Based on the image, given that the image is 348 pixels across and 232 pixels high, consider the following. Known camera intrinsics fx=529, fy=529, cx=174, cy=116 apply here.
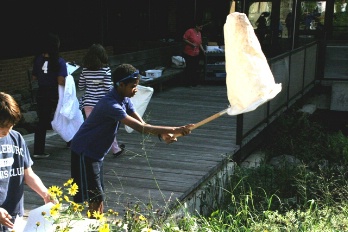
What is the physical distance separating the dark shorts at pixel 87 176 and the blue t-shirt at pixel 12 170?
3.45ft

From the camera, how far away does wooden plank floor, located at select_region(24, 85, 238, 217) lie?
5.66 metres

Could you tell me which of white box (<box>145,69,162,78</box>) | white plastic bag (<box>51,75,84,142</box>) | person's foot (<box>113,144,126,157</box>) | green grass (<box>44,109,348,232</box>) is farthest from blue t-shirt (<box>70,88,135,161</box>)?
white box (<box>145,69,162,78</box>)

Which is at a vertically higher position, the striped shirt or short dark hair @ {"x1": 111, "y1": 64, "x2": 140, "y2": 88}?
short dark hair @ {"x1": 111, "y1": 64, "x2": 140, "y2": 88}

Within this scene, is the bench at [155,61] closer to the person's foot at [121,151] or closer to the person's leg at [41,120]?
the person's foot at [121,151]

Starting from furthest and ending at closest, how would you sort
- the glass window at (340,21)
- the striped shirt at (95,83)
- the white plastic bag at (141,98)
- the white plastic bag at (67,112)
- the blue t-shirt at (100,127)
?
the glass window at (340,21), the white plastic bag at (141,98), the white plastic bag at (67,112), the striped shirt at (95,83), the blue t-shirt at (100,127)

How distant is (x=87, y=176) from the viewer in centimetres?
439

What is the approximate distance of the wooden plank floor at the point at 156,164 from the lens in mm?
5660

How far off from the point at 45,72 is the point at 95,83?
72 cm

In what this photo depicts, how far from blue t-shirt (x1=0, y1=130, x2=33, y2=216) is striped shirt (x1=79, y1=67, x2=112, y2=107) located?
135 inches

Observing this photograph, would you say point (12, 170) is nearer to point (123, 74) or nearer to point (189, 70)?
point (123, 74)

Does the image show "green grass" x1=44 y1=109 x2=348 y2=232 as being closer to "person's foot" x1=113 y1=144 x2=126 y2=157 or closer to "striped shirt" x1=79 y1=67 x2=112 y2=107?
"person's foot" x1=113 y1=144 x2=126 y2=157

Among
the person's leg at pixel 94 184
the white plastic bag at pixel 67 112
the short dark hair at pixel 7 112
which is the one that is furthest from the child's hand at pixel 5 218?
the white plastic bag at pixel 67 112

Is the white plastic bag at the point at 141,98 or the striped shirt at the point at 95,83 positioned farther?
the white plastic bag at the point at 141,98

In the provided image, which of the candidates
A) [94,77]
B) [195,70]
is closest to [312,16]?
[195,70]
